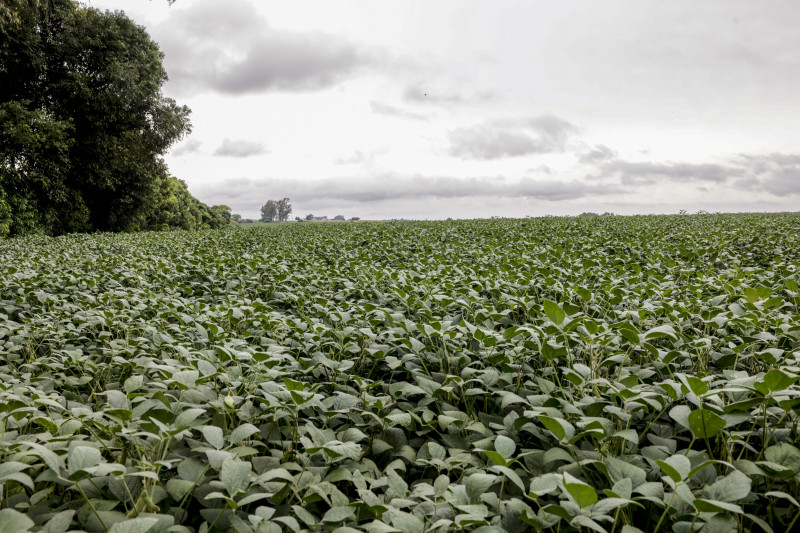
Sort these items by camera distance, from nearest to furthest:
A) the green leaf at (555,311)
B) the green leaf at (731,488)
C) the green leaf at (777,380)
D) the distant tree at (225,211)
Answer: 1. the green leaf at (731,488)
2. the green leaf at (777,380)
3. the green leaf at (555,311)
4. the distant tree at (225,211)

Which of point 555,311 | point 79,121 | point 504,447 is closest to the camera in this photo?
point 504,447

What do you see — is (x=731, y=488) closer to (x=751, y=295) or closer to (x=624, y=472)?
(x=624, y=472)

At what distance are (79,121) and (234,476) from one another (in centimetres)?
2725

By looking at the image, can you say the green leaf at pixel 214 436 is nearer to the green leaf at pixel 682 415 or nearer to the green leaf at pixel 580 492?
the green leaf at pixel 580 492

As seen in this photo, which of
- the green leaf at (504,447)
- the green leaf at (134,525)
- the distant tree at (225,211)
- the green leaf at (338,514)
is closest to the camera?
the green leaf at (134,525)

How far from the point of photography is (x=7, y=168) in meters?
18.5

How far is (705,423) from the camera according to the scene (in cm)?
155

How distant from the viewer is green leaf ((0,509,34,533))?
1214mm

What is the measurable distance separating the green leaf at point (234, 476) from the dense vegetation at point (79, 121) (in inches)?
848

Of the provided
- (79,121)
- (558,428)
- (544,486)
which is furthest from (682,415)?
(79,121)

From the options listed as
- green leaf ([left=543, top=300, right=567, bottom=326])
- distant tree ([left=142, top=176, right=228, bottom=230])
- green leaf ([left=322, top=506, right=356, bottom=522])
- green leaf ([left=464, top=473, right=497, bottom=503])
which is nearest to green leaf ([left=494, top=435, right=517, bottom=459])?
green leaf ([left=464, top=473, right=497, bottom=503])

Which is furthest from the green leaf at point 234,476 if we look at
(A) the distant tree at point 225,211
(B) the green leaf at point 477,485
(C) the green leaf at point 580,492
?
(A) the distant tree at point 225,211

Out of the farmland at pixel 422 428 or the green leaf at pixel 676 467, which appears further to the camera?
the farmland at pixel 422 428

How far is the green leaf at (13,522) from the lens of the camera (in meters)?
1.21
